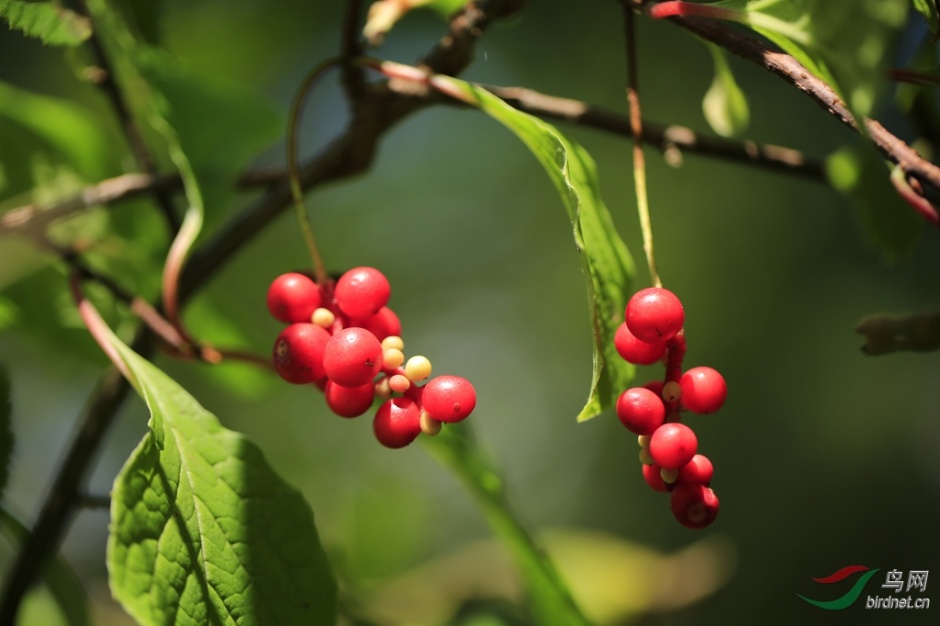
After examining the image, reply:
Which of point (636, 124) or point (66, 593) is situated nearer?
point (636, 124)

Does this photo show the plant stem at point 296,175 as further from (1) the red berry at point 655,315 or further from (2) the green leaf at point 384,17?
(1) the red berry at point 655,315

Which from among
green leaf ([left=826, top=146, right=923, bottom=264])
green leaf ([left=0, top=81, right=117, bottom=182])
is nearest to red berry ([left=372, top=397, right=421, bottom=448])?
green leaf ([left=826, top=146, right=923, bottom=264])

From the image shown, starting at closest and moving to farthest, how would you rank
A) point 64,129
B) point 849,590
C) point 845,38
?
point 845,38
point 849,590
point 64,129

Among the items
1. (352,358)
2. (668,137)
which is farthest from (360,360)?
(668,137)

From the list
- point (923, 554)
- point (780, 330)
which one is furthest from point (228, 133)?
point (923, 554)

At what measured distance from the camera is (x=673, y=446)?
382mm

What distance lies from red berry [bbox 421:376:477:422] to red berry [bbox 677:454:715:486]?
0.35 feet

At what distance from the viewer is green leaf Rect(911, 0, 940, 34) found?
403 mm

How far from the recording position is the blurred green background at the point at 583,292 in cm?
192

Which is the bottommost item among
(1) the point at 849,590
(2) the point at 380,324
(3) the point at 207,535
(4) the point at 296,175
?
(1) the point at 849,590

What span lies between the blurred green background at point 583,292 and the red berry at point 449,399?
1.37 meters

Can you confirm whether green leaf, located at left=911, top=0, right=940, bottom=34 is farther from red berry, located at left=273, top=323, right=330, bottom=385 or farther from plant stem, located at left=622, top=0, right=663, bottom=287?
red berry, located at left=273, top=323, right=330, bottom=385

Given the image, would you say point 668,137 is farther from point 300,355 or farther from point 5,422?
point 5,422

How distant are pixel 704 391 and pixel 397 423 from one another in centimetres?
15
